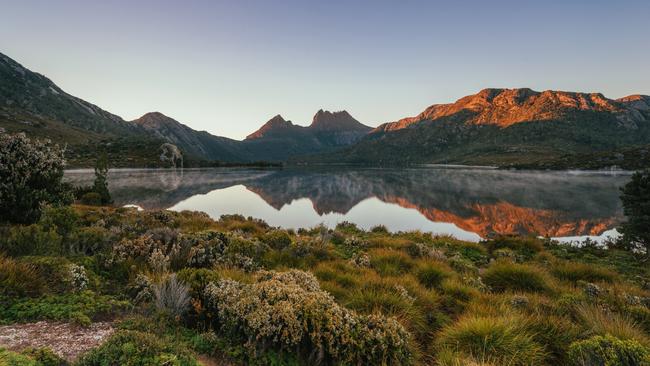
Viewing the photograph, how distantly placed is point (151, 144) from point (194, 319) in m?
201

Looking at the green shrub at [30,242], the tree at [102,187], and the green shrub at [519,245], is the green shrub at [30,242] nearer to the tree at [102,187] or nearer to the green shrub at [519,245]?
the green shrub at [519,245]

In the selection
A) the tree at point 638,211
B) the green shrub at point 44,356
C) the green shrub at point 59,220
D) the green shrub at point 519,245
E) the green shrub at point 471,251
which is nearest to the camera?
the green shrub at point 44,356

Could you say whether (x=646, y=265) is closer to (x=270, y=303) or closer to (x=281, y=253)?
(x=281, y=253)

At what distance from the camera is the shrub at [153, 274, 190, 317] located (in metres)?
5.55

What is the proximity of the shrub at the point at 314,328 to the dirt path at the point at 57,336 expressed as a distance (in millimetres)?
1780

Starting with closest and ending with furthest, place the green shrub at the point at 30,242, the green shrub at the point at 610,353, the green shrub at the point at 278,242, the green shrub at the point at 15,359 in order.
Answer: the green shrub at the point at 15,359 < the green shrub at the point at 610,353 < the green shrub at the point at 30,242 < the green shrub at the point at 278,242

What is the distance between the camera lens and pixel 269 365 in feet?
14.9

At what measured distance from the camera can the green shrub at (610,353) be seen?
433cm

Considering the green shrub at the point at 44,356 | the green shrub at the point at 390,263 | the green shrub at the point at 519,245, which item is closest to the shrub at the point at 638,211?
the green shrub at the point at 519,245

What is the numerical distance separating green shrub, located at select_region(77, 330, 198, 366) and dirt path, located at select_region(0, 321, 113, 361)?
54cm

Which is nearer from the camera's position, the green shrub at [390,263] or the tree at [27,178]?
the green shrub at [390,263]

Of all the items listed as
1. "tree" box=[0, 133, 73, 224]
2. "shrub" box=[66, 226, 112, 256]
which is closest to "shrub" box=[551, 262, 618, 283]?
"shrub" box=[66, 226, 112, 256]

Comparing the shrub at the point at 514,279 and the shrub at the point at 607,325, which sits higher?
the shrub at the point at 607,325

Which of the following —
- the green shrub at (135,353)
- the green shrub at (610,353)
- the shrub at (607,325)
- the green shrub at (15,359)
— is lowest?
the shrub at (607,325)
